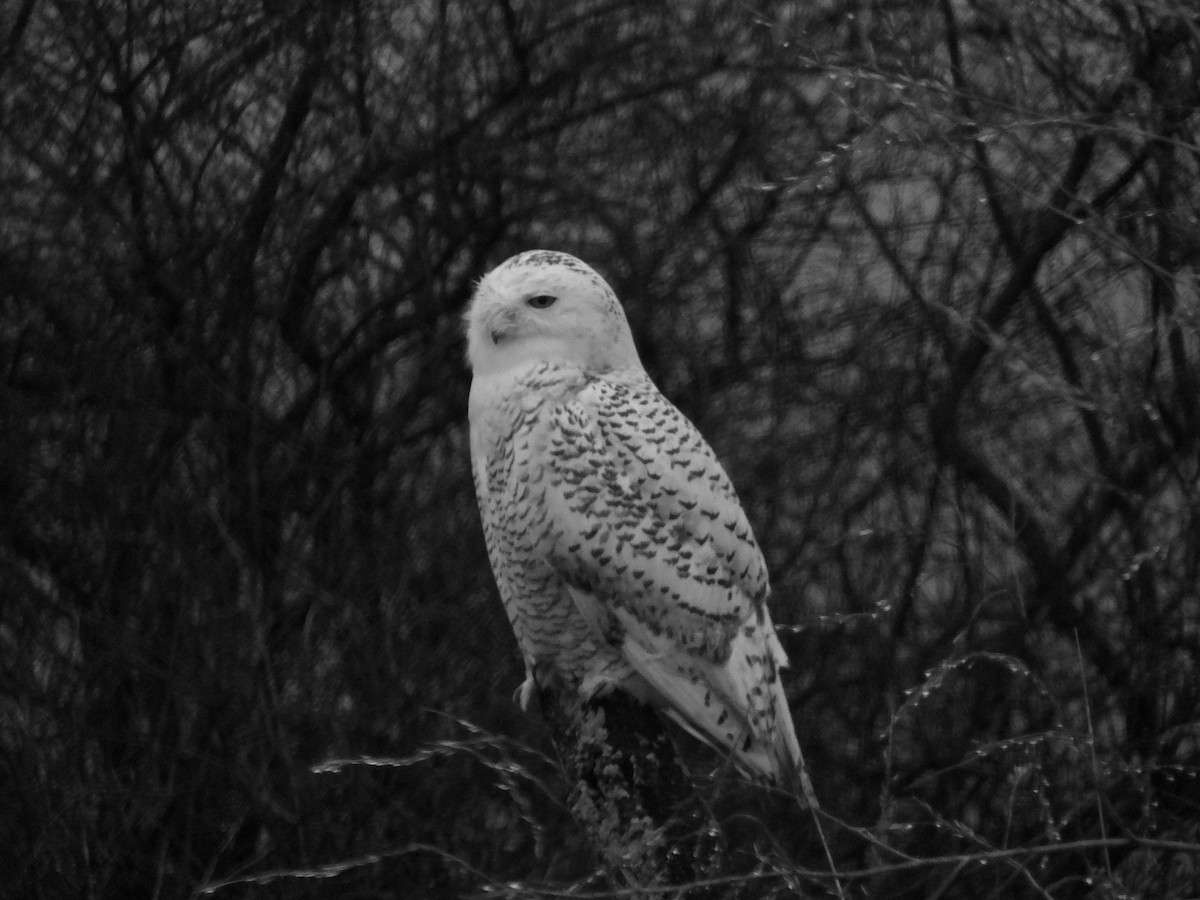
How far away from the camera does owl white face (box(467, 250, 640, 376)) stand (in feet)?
10.9

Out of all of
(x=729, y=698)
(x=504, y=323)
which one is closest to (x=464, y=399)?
(x=504, y=323)

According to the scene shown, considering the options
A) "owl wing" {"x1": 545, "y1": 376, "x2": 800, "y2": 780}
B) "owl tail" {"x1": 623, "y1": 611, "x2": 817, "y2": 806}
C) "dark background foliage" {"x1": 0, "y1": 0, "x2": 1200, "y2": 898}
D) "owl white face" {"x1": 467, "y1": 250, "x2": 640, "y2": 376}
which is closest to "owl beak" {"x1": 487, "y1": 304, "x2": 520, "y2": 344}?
"owl white face" {"x1": 467, "y1": 250, "x2": 640, "y2": 376}

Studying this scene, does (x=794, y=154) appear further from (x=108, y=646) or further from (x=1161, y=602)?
(x=108, y=646)

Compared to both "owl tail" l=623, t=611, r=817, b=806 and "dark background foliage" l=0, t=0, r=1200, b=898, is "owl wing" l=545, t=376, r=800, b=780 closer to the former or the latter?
"owl tail" l=623, t=611, r=817, b=806

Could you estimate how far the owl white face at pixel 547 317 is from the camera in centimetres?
334

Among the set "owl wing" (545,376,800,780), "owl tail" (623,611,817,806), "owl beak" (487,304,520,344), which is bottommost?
"owl tail" (623,611,817,806)

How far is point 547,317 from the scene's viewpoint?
11.0 ft

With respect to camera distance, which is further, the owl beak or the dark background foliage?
the dark background foliage

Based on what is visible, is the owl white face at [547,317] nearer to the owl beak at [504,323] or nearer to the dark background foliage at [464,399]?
the owl beak at [504,323]

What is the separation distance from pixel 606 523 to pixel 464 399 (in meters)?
3.02

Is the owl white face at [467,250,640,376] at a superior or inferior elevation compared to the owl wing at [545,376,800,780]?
superior

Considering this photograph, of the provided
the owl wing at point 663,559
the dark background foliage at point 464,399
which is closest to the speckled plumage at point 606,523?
the owl wing at point 663,559

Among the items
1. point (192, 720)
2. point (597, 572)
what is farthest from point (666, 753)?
point (192, 720)

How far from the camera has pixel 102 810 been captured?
611 cm
